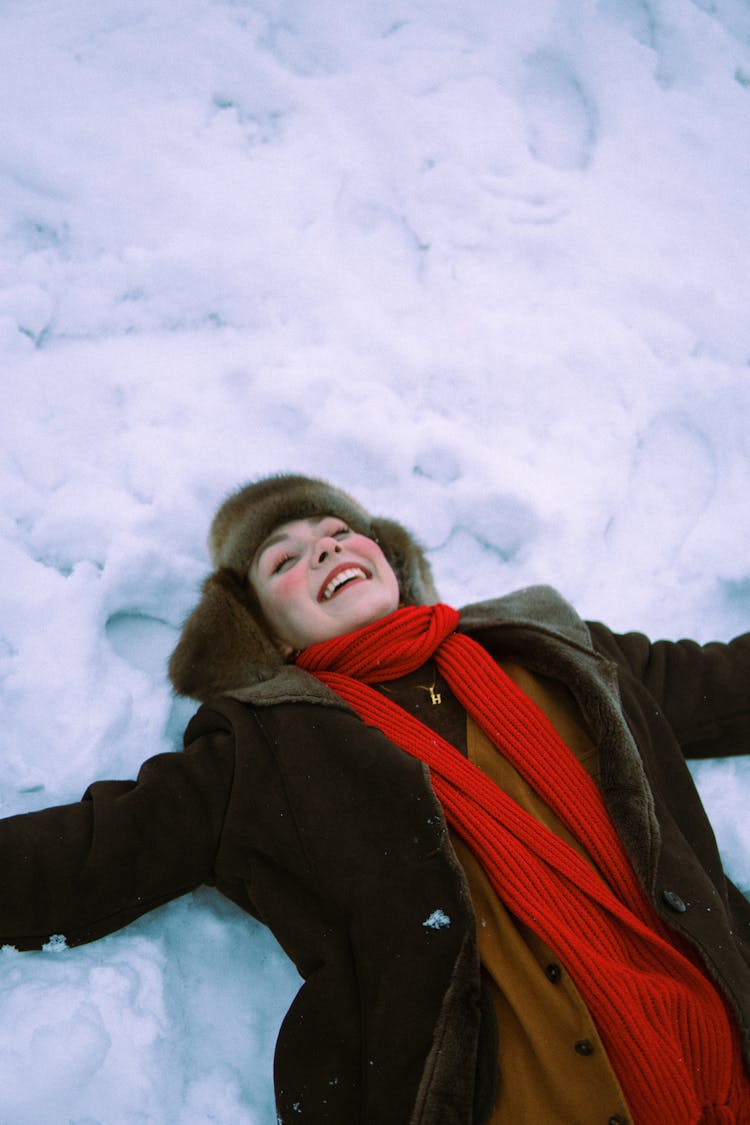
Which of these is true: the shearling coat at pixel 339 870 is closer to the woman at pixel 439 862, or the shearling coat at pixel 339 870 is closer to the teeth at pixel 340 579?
the woman at pixel 439 862

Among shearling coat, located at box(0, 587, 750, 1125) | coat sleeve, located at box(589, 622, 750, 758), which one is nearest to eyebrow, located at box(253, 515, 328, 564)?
shearling coat, located at box(0, 587, 750, 1125)

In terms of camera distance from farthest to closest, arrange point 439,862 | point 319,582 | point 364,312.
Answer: point 364,312 → point 319,582 → point 439,862

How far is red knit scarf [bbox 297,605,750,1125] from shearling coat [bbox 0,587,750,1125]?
0.17ft

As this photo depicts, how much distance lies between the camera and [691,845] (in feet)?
4.88

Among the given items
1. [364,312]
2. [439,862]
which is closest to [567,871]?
[439,862]

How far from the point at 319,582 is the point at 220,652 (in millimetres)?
243

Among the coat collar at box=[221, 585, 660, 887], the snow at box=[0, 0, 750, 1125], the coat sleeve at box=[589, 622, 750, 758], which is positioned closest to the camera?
the coat collar at box=[221, 585, 660, 887]

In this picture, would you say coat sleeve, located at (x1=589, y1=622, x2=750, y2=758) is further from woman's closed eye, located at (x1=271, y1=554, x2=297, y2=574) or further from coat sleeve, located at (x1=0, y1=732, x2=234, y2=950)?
coat sleeve, located at (x1=0, y1=732, x2=234, y2=950)

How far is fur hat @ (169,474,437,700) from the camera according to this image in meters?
1.61

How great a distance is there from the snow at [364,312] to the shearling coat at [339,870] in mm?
231

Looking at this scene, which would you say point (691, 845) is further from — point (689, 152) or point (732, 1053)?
point (689, 152)

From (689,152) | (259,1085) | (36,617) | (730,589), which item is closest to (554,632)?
(730,589)

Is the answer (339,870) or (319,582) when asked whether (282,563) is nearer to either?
(319,582)

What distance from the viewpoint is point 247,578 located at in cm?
181
